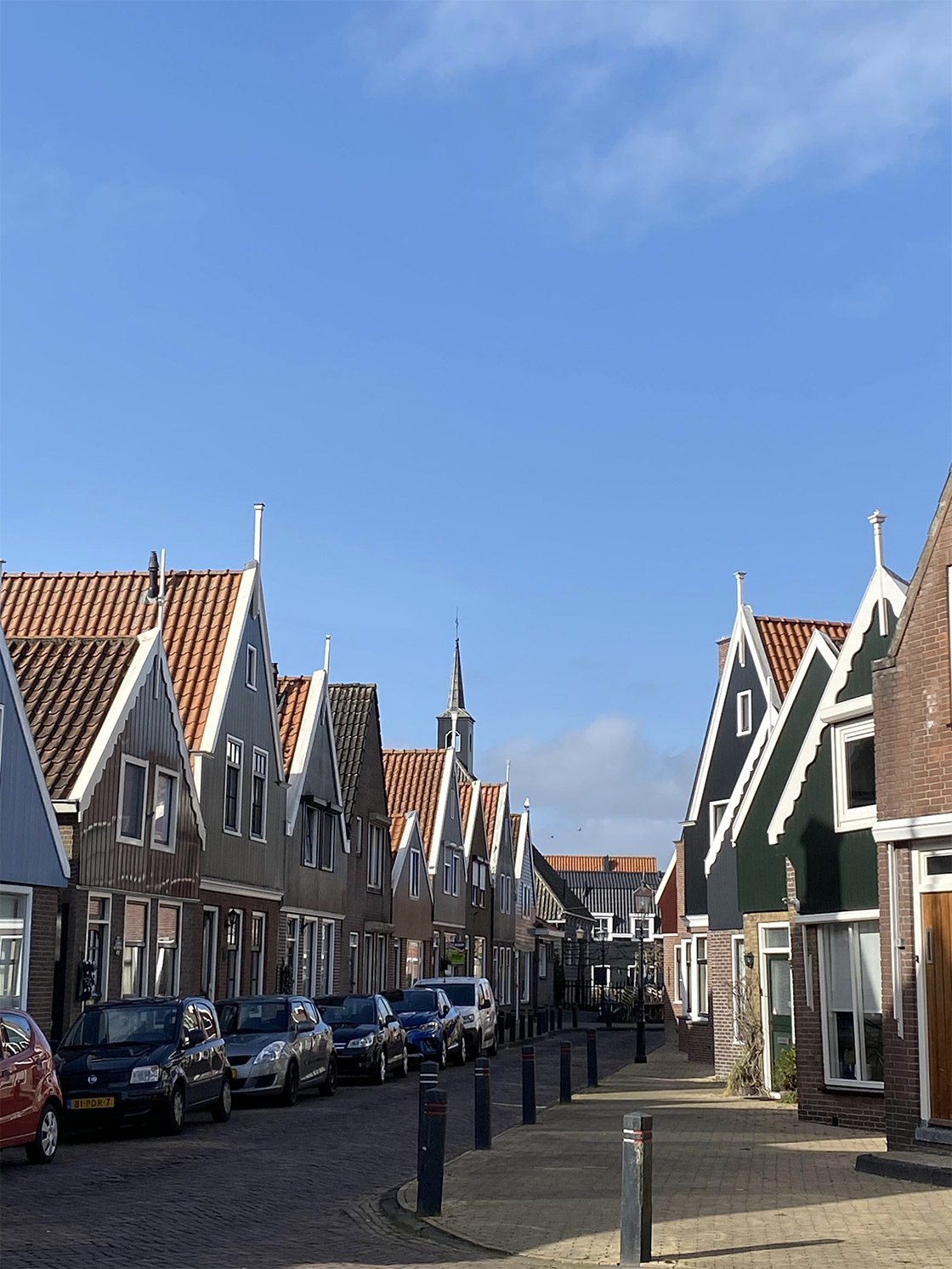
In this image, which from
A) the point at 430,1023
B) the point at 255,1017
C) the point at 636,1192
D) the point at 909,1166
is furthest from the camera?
the point at 430,1023

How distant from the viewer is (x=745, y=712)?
32.7m

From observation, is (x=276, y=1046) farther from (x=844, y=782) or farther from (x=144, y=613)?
(x=144, y=613)

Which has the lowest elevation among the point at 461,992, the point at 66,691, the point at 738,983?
the point at 461,992

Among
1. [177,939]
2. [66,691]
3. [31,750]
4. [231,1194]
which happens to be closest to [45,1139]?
[231,1194]

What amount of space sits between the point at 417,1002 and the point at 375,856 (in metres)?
10.8

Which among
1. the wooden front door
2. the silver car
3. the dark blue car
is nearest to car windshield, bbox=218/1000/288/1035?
the silver car

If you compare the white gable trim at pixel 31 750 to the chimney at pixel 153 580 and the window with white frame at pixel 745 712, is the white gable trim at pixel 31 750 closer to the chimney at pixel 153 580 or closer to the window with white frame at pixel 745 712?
the chimney at pixel 153 580

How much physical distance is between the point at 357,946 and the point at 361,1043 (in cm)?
1473

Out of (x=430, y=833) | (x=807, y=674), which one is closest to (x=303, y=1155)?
(x=807, y=674)

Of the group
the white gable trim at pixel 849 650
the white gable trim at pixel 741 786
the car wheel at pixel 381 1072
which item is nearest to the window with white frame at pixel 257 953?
the car wheel at pixel 381 1072

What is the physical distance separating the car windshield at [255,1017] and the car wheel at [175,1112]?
4.89 meters

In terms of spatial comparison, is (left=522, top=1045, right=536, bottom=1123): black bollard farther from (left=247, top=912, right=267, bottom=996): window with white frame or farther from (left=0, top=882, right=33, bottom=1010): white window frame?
(left=247, top=912, right=267, bottom=996): window with white frame

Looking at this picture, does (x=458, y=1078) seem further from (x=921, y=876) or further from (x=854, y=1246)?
(x=854, y=1246)

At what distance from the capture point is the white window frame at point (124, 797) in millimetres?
26453
